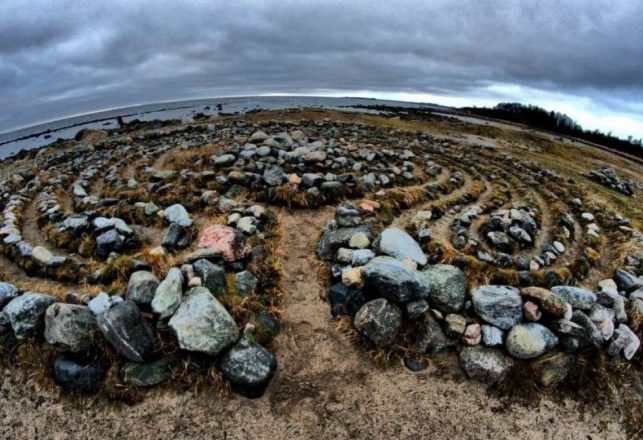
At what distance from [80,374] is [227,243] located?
121 inches

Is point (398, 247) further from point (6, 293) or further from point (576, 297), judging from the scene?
point (6, 293)

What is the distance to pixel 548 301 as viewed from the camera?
20.8 feet

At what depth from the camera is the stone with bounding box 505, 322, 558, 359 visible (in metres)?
6.01

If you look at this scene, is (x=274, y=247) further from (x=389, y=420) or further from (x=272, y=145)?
(x=272, y=145)

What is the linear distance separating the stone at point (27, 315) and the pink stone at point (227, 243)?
2.64 meters

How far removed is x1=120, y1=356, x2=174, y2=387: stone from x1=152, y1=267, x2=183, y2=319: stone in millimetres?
657

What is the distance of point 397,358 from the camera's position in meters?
6.20

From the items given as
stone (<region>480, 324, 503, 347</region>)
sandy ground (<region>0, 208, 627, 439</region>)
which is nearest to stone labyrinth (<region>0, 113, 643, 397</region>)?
stone (<region>480, 324, 503, 347</region>)

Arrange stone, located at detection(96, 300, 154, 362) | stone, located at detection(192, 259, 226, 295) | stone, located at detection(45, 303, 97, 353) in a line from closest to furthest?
stone, located at detection(96, 300, 154, 362)
stone, located at detection(45, 303, 97, 353)
stone, located at detection(192, 259, 226, 295)

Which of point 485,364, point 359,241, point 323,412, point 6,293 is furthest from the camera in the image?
point 359,241

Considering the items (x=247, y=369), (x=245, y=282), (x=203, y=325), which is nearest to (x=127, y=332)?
(x=203, y=325)

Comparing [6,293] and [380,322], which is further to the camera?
[6,293]

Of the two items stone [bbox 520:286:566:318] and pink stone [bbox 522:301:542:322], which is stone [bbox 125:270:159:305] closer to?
pink stone [bbox 522:301:542:322]

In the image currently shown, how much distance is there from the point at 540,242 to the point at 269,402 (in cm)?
799
